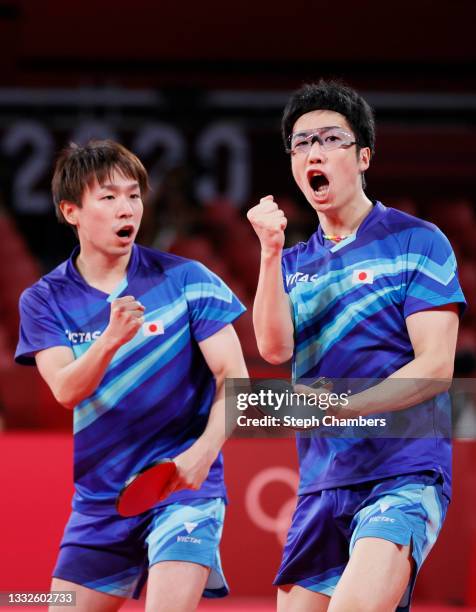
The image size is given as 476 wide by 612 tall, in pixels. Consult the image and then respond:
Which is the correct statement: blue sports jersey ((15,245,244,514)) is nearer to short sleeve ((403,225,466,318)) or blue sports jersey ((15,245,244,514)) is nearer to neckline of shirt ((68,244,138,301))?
neckline of shirt ((68,244,138,301))

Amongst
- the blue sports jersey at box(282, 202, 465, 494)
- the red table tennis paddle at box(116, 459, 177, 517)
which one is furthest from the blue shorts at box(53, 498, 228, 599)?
the blue sports jersey at box(282, 202, 465, 494)

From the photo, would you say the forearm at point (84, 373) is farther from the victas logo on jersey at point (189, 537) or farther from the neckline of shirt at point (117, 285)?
the victas logo on jersey at point (189, 537)

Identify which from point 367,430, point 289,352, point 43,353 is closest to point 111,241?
point 43,353

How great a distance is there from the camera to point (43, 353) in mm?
3896

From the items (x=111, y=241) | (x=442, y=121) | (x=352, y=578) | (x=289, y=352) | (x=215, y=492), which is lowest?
(x=352, y=578)

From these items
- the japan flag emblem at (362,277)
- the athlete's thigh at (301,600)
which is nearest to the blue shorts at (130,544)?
the athlete's thigh at (301,600)

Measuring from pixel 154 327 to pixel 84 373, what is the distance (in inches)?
13.9

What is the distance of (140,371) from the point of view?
12.9 feet

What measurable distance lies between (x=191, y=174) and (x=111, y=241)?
6.51 m

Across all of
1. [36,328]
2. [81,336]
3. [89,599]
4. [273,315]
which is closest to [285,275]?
[273,315]

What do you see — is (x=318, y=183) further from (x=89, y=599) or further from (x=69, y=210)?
(x=89, y=599)

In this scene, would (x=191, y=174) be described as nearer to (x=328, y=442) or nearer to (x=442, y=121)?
(x=442, y=121)

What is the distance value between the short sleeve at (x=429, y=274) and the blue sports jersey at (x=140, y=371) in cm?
67

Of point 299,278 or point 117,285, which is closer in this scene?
point 299,278
